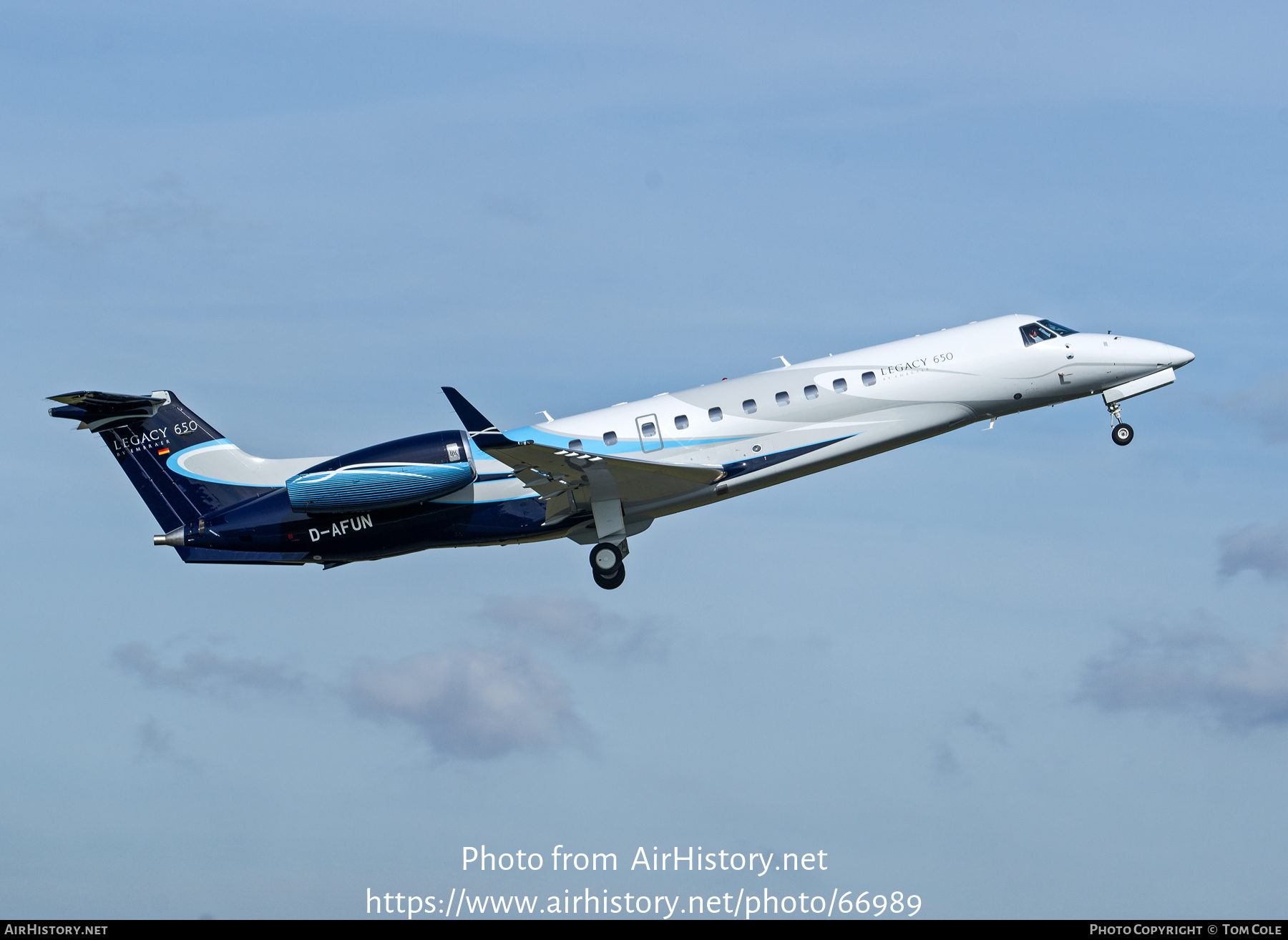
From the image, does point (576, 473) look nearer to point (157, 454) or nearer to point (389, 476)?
point (389, 476)

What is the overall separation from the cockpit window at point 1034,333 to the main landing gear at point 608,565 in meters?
9.88

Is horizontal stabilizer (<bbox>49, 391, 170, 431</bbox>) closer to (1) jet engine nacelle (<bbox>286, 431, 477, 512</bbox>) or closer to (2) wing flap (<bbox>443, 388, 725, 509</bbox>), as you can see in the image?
(1) jet engine nacelle (<bbox>286, 431, 477, 512</bbox>)

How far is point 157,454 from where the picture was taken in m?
Answer: 27.5

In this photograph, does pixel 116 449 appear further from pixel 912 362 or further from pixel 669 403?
pixel 912 362

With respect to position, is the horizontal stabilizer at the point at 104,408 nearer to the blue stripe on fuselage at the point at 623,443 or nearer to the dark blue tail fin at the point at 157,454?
the dark blue tail fin at the point at 157,454

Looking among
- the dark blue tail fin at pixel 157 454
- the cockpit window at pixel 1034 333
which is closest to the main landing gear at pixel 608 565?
the dark blue tail fin at pixel 157 454

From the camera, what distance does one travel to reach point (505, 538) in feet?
87.7

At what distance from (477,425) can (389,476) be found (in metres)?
2.78

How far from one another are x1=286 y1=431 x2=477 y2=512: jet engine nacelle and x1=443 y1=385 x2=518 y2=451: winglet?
2079mm

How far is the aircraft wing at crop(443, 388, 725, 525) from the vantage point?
2294cm

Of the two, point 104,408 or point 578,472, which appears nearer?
point 578,472

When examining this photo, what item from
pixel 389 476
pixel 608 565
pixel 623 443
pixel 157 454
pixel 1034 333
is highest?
pixel 1034 333

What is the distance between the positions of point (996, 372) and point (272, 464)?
16.0 metres

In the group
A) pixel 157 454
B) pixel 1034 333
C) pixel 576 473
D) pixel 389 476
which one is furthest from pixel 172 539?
pixel 1034 333
